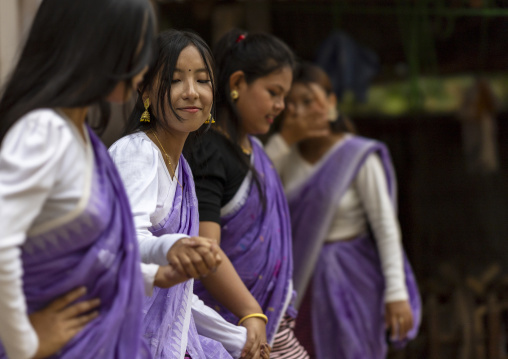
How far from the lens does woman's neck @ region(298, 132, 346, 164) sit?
4.24 m

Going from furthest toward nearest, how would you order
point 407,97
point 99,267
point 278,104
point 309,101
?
point 407,97 < point 309,101 < point 278,104 < point 99,267

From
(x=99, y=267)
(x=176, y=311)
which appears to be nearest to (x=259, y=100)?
(x=176, y=311)

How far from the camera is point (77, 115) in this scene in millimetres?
1698

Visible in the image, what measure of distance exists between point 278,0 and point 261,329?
3.33 metres

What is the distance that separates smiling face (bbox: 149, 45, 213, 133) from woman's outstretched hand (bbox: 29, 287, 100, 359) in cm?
69

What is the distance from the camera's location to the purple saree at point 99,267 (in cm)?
159

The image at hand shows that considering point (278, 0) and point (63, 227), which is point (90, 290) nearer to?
point (63, 227)

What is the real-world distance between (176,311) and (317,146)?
2.32 meters

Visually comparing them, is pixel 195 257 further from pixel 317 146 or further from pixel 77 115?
pixel 317 146

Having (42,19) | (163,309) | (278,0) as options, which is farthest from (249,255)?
(278,0)

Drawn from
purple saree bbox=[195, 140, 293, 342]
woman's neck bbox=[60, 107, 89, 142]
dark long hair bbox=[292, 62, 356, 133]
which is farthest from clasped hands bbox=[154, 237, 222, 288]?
dark long hair bbox=[292, 62, 356, 133]

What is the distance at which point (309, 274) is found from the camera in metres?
4.04

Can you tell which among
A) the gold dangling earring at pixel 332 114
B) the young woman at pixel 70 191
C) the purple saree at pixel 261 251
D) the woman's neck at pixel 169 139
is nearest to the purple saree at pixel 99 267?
the young woman at pixel 70 191

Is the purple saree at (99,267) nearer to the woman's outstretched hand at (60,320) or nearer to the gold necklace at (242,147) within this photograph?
the woman's outstretched hand at (60,320)
